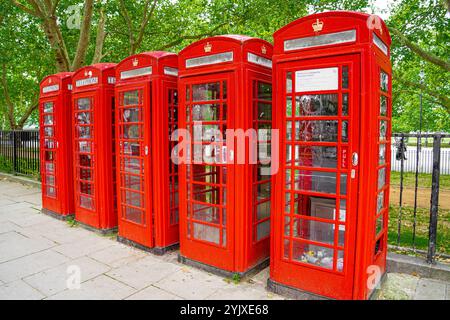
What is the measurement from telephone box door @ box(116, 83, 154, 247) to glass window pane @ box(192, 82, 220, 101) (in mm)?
796

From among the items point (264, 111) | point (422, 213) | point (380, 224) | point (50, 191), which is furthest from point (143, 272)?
point (422, 213)

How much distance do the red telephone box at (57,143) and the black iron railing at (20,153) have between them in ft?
12.6

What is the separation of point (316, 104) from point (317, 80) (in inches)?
10.9

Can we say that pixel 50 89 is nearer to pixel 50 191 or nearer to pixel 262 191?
pixel 50 191

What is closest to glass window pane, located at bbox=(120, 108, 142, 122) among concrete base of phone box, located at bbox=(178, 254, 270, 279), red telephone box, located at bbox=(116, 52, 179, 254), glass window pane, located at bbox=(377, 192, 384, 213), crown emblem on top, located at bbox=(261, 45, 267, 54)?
red telephone box, located at bbox=(116, 52, 179, 254)

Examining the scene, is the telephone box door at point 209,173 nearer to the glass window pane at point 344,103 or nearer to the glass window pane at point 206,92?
the glass window pane at point 206,92

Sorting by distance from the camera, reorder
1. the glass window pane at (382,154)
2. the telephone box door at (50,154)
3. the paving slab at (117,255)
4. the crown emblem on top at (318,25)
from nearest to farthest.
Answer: the crown emblem on top at (318,25), the glass window pane at (382,154), the paving slab at (117,255), the telephone box door at (50,154)

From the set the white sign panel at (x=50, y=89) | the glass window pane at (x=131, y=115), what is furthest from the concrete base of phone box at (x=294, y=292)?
the white sign panel at (x=50, y=89)

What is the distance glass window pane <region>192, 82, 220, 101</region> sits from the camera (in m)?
3.92

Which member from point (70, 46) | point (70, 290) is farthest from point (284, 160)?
point (70, 46)

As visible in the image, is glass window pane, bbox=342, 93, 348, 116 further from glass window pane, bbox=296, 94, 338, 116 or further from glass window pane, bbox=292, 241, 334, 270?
glass window pane, bbox=292, 241, 334, 270

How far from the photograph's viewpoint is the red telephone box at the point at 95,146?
5.41 meters

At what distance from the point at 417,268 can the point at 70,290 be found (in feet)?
13.1

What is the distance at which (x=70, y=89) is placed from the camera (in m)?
6.38
